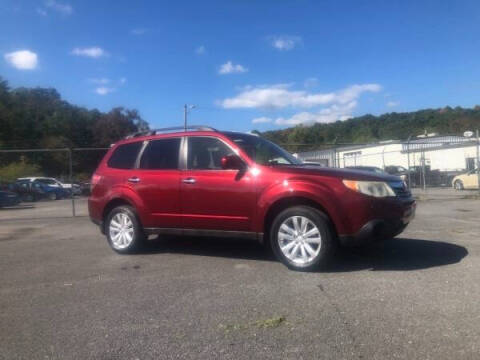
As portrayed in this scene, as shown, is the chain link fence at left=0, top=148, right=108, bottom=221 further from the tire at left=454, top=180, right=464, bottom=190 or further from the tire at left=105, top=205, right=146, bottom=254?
the tire at left=454, top=180, right=464, bottom=190

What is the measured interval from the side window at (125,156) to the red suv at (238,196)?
18 mm

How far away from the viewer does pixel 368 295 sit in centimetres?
375

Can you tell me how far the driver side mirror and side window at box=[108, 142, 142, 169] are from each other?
5.96ft

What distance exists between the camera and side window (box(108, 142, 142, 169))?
6191 millimetres

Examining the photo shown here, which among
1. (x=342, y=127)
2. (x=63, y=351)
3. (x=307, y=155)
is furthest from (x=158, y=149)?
(x=342, y=127)

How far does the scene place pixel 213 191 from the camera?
5246 mm

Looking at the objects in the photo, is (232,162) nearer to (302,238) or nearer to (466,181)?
(302,238)

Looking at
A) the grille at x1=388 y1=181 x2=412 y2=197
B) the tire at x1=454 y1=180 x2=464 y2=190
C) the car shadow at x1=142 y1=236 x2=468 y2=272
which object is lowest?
the car shadow at x1=142 y1=236 x2=468 y2=272

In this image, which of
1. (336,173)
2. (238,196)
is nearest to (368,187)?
(336,173)

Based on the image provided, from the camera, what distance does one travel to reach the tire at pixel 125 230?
6004mm

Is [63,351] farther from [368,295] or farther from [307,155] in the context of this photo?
[307,155]

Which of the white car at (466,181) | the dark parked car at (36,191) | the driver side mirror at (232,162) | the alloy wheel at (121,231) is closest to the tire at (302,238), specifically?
the driver side mirror at (232,162)

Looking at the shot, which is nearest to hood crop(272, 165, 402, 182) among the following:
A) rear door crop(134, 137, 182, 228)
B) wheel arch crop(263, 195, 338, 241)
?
wheel arch crop(263, 195, 338, 241)

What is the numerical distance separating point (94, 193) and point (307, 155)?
2115 centimetres
